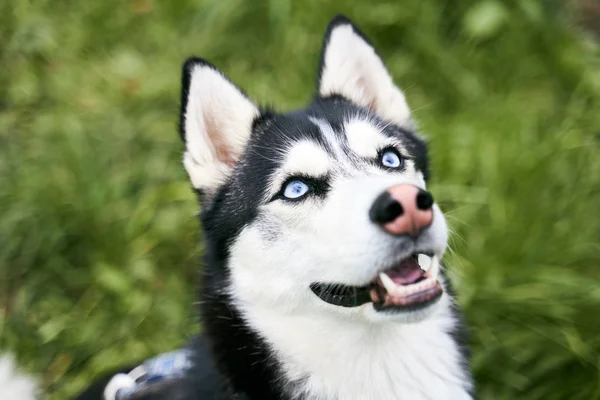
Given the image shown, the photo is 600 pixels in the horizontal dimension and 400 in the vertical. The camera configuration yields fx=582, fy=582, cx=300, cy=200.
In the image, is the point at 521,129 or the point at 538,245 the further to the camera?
the point at 521,129

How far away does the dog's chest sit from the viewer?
75.4 inches

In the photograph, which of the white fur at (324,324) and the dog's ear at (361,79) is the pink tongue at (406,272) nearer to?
the white fur at (324,324)

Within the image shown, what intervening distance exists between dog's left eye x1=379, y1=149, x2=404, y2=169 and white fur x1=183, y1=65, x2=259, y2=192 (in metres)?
0.51

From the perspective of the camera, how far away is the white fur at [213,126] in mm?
2062

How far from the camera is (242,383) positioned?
1.96m

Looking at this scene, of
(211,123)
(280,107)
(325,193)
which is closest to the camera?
(325,193)

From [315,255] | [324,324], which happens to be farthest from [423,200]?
[324,324]

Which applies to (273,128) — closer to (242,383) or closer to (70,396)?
(242,383)

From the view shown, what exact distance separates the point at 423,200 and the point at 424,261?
359mm

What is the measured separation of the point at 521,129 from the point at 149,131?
7.92 ft

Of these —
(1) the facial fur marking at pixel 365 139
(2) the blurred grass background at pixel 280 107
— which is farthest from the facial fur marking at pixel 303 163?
(2) the blurred grass background at pixel 280 107

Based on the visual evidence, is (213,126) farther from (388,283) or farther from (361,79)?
(388,283)

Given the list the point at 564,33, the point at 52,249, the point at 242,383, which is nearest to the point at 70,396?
the point at 52,249

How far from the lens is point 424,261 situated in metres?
1.90
